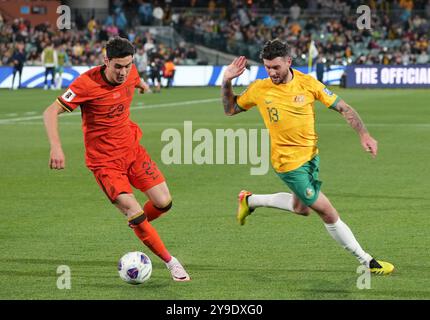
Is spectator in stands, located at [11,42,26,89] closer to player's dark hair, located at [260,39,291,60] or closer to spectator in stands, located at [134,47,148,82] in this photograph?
spectator in stands, located at [134,47,148,82]

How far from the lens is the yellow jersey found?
9.05 m

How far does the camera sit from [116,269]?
926 centimetres

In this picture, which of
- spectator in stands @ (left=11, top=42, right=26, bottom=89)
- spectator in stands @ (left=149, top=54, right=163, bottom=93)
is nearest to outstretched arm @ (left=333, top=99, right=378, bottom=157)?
spectator in stands @ (left=149, top=54, right=163, bottom=93)

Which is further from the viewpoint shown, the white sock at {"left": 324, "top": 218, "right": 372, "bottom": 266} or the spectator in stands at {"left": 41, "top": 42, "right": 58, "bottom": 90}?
the spectator in stands at {"left": 41, "top": 42, "right": 58, "bottom": 90}

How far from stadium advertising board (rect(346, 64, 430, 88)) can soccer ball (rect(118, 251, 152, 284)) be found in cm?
3977

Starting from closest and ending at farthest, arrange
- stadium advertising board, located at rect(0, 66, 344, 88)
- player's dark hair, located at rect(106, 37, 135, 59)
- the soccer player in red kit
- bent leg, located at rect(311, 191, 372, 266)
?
player's dark hair, located at rect(106, 37, 135, 59), the soccer player in red kit, bent leg, located at rect(311, 191, 372, 266), stadium advertising board, located at rect(0, 66, 344, 88)

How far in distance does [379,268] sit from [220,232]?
272cm

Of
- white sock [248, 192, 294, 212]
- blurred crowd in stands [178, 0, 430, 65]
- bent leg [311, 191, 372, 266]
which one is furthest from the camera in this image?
blurred crowd in stands [178, 0, 430, 65]

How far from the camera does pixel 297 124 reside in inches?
357

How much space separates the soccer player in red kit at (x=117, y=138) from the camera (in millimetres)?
8695

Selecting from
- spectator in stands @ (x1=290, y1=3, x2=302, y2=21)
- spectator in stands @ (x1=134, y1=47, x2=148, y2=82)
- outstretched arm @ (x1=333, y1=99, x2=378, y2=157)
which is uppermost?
outstretched arm @ (x1=333, y1=99, x2=378, y2=157)

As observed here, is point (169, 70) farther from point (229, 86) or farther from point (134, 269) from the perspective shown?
point (134, 269)

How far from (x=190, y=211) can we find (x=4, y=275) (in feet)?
13.5

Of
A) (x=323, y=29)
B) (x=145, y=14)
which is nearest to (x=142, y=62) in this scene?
(x=145, y=14)
